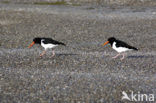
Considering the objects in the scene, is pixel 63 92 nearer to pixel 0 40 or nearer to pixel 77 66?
pixel 77 66

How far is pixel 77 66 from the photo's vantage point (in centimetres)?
1911

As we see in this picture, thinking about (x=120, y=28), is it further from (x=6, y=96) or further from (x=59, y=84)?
(x=6, y=96)

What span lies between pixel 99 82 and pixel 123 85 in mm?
1290

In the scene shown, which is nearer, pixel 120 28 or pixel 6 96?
pixel 6 96

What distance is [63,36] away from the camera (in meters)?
33.6

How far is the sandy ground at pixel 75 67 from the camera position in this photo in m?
13.6

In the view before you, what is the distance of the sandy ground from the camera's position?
13555mm

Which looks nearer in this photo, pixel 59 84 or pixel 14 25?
pixel 59 84

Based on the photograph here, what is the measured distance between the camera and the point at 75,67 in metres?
18.9

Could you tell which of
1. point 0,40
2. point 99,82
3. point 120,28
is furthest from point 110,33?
point 99,82

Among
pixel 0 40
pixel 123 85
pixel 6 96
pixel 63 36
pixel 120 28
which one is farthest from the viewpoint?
pixel 120 28

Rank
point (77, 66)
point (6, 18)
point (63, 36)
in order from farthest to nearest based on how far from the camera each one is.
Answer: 1. point (6, 18)
2. point (63, 36)
3. point (77, 66)

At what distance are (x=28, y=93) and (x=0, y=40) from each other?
1827 centimetres

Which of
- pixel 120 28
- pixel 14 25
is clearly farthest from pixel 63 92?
pixel 14 25
